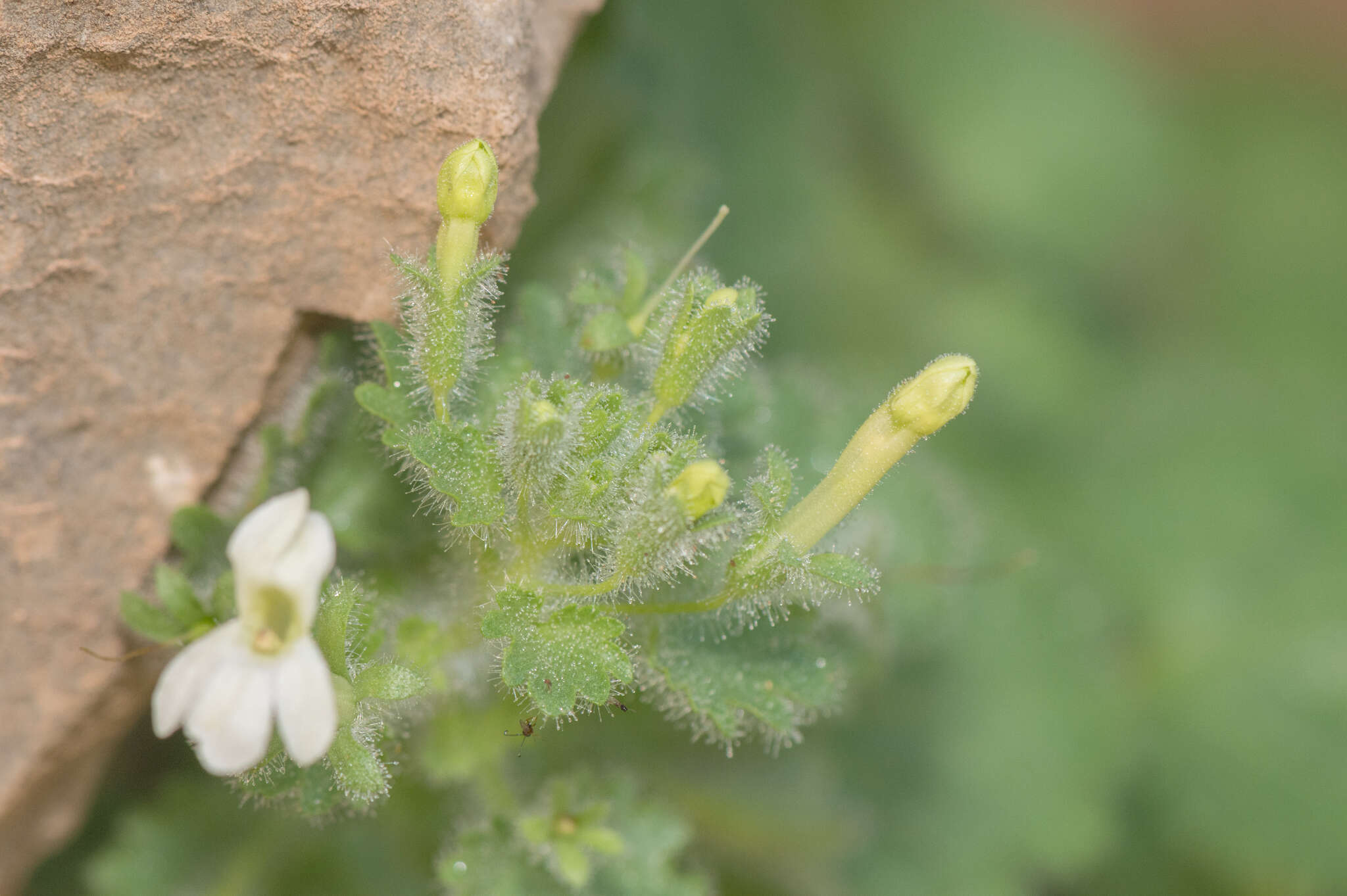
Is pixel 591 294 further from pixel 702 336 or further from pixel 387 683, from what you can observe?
pixel 387 683

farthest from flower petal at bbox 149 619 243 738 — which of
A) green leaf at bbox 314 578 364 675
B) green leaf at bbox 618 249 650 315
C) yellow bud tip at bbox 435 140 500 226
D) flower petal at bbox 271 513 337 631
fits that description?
green leaf at bbox 618 249 650 315

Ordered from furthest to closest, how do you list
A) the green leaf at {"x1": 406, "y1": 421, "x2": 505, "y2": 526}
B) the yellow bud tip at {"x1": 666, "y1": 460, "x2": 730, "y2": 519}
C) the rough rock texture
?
1. the rough rock texture
2. the green leaf at {"x1": 406, "y1": 421, "x2": 505, "y2": 526}
3. the yellow bud tip at {"x1": 666, "y1": 460, "x2": 730, "y2": 519}

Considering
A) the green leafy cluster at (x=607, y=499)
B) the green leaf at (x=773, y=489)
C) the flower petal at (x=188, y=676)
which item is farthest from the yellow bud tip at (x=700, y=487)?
the flower petal at (x=188, y=676)

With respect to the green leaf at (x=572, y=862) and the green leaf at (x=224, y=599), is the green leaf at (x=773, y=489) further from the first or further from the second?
the green leaf at (x=224, y=599)

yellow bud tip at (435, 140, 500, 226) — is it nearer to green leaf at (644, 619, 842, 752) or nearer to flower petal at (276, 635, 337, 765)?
flower petal at (276, 635, 337, 765)

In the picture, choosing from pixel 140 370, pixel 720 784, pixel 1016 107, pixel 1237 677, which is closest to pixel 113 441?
pixel 140 370

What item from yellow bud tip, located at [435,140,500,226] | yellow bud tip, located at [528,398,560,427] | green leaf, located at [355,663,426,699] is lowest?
green leaf, located at [355,663,426,699]

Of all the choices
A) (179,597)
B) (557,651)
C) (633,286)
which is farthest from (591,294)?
(179,597)
